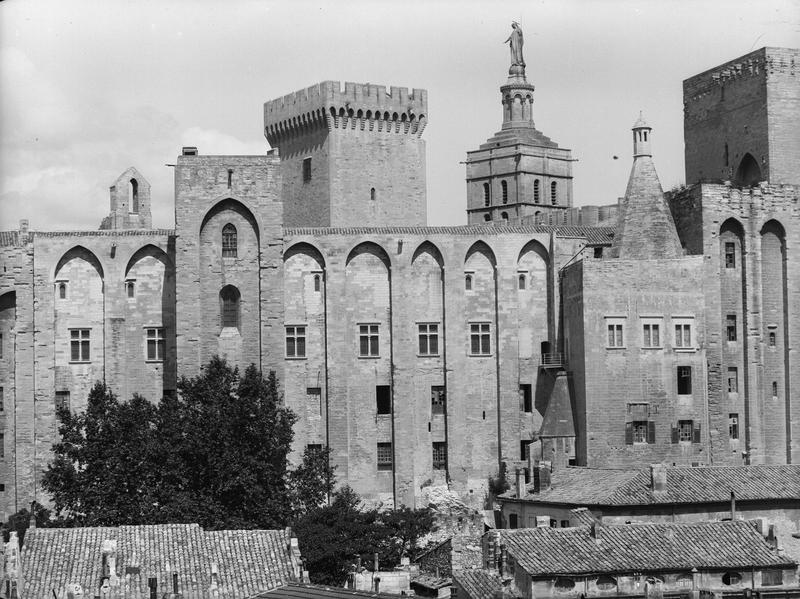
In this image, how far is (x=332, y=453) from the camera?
72.1 m

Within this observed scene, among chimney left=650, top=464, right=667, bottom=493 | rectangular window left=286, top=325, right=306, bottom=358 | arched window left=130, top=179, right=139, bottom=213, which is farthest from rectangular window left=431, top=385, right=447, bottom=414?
arched window left=130, top=179, right=139, bottom=213

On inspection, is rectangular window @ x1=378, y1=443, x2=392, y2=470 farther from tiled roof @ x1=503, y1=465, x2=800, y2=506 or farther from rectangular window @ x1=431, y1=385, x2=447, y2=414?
tiled roof @ x1=503, y1=465, x2=800, y2=506

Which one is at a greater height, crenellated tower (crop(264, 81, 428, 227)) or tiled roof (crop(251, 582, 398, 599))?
crenellated tower (crop(264, 81, 428, 227))

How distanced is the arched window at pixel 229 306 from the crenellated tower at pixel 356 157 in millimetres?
9497

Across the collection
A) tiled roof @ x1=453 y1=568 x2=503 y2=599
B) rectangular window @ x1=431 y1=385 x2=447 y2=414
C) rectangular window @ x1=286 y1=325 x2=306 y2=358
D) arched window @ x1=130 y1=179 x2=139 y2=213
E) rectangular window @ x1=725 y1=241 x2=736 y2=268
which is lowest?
tiled roof @ x1=453 y1=568 x2=503 y2=599

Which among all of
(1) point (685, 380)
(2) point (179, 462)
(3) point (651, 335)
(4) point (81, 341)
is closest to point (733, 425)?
(1) point (685, 380)

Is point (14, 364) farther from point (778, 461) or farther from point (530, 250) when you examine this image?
point (778, 461)

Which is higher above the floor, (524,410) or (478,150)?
(478,150)

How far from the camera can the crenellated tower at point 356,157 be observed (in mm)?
80750

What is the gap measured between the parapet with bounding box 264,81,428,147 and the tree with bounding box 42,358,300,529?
17.8m

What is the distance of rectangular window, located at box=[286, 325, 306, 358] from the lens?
7275cm

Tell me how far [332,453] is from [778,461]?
1565 centimetres

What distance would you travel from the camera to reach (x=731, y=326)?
244 feet

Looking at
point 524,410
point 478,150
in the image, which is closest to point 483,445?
point 524,410
